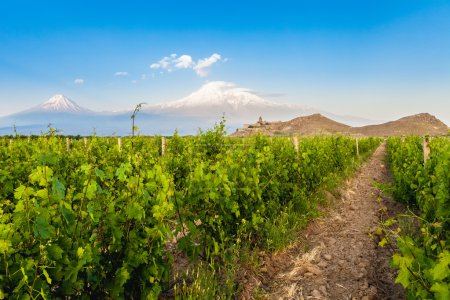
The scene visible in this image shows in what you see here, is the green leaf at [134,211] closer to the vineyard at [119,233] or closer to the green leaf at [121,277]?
the vineyard at [119,233]

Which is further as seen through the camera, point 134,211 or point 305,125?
point 305,125

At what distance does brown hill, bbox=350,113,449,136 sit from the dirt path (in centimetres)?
14008

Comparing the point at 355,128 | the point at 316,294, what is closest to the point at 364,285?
the point at 316,294

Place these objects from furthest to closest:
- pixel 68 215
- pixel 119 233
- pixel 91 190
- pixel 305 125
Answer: pixel 305 125
pixel 119 233
pixel 91 190
pixel 68 215

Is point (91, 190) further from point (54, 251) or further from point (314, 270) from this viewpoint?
point (314, 270)

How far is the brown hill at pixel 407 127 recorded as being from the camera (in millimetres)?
140750

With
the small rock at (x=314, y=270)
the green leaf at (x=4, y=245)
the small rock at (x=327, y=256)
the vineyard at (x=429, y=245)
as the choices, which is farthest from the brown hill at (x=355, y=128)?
the green leaf at (x=4, y=245)

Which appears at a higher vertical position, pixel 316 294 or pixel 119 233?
pixel 119 233

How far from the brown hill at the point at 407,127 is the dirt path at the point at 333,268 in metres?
140

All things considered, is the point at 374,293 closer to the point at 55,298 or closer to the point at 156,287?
the point at 156,287

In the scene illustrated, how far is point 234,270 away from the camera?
394 centimetres

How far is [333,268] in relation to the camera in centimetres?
470

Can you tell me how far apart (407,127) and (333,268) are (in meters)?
160

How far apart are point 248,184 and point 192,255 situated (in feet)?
4.76
